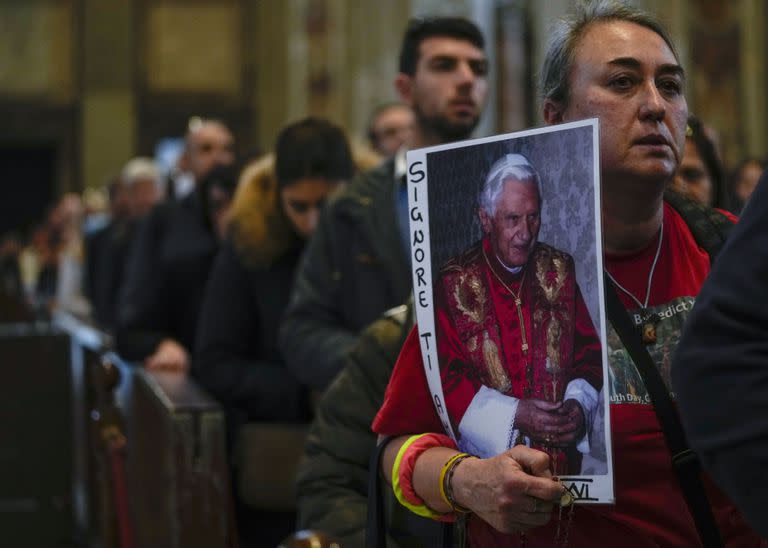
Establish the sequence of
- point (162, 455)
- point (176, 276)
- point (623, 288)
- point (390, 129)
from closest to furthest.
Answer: point (623, 288) < point (162, 455) < point (176, 276) < point (390, 129)

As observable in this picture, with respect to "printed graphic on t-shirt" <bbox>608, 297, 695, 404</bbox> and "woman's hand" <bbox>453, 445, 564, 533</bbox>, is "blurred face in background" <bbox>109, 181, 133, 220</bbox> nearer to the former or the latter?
"printed graphic on t-shirt" <bbox>608, 297, 695, 404</bbox>

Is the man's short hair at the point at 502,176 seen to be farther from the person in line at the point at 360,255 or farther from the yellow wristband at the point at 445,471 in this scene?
the person in line at the point at 360,255

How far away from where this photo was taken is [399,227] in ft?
12.4

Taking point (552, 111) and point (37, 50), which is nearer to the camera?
point (552, 111)

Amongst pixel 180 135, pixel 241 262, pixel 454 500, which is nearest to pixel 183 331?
pixel 241 262

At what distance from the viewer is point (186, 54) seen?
21.1m

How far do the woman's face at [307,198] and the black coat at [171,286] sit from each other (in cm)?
129

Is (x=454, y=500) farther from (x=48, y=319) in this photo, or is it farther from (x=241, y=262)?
(x=48, y=319)

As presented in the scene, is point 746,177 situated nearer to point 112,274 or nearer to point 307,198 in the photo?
point 307,198

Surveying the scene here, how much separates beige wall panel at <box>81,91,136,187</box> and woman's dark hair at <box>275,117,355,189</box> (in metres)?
16.9

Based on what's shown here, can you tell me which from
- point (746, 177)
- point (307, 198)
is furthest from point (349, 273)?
point (746, 177)

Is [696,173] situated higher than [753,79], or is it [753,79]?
[753,79]

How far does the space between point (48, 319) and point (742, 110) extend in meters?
6.21

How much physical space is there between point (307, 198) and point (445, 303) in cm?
261
